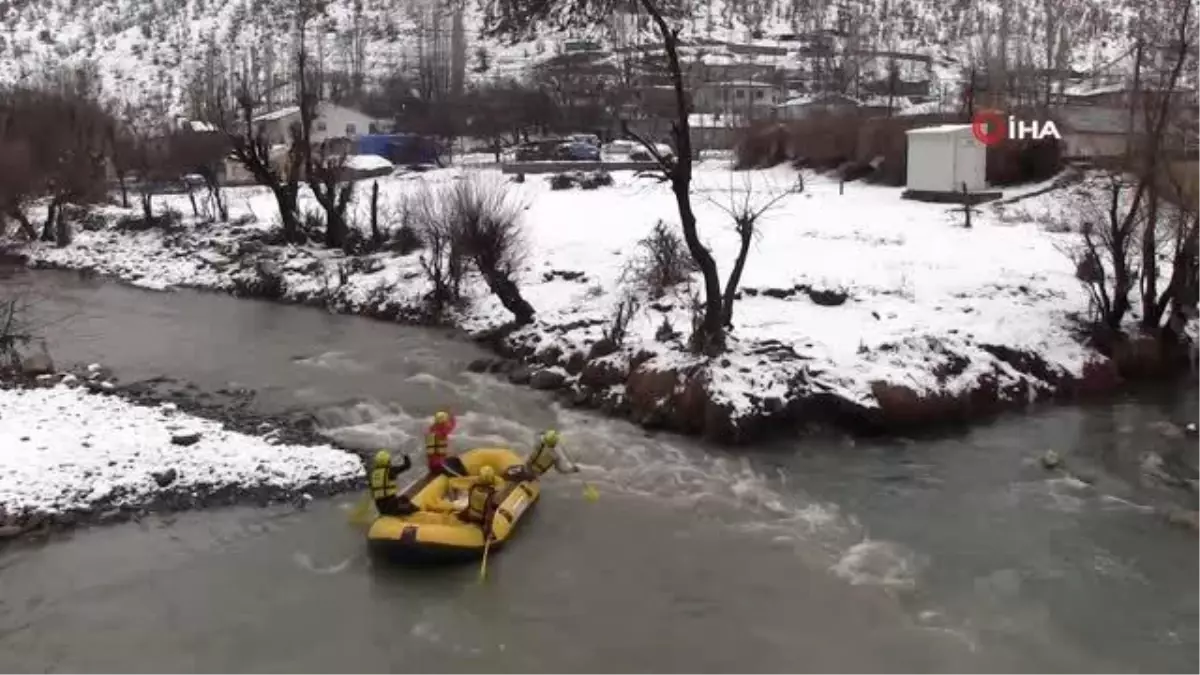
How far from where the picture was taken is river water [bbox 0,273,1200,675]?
1026cm

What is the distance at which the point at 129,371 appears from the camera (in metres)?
20.9

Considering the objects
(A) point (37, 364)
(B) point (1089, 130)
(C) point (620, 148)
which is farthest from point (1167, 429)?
(C) point (620, 148)

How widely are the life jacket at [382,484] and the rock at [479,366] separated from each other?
8546 mm

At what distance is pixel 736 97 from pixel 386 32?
62.1 metres

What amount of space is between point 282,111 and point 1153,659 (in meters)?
72.5

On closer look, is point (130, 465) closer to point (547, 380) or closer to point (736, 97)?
point (547, 380)

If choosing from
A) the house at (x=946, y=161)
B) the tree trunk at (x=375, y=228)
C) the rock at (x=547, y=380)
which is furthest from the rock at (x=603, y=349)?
the house at (x=946, y=161)

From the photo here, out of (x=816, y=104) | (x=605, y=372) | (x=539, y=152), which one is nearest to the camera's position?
(x=605, y=372)

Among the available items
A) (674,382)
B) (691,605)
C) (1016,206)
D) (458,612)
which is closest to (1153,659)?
(691,605)

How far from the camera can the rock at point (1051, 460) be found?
603 inches

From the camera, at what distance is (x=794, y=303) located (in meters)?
21.5

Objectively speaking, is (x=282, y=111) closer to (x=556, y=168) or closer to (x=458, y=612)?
(x=556, y=168)

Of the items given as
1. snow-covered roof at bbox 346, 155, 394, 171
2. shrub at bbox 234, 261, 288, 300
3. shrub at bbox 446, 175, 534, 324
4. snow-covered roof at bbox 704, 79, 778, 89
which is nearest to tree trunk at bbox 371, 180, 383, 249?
shrub at bbox 234, 261, 288, 300

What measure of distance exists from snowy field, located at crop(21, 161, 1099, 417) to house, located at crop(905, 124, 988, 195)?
1.10 meters
